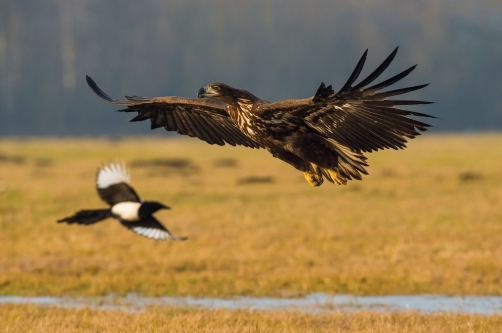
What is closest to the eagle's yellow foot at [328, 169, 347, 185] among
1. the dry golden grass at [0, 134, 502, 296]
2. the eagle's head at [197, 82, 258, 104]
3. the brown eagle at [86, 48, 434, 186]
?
the brown eagle at [86, 48, 434, 186]

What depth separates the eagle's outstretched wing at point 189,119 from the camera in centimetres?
975

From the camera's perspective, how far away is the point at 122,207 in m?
12.2

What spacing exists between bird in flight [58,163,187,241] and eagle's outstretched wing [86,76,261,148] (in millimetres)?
2218

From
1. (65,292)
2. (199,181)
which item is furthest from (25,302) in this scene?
(199,181)

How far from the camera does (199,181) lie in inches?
1196

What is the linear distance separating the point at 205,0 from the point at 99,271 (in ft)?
556

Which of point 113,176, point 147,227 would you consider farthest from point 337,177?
point 113,176

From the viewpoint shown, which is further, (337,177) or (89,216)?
(89,216)

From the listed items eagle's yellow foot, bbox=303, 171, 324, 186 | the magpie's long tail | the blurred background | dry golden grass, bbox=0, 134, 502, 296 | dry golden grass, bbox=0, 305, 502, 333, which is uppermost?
the blurred background

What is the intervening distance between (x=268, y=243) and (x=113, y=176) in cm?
424

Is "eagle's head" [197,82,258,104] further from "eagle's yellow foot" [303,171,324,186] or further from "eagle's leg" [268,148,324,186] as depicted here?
"eagle's yellow foot" [303,171,324,186]

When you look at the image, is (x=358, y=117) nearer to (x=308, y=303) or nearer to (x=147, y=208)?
(x=308, y=303)

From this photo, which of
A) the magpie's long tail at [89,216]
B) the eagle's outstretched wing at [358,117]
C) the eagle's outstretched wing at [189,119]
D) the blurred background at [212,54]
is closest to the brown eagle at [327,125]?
the eagle's outstretched wing at [358,117]

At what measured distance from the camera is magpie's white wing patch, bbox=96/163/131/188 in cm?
1223
